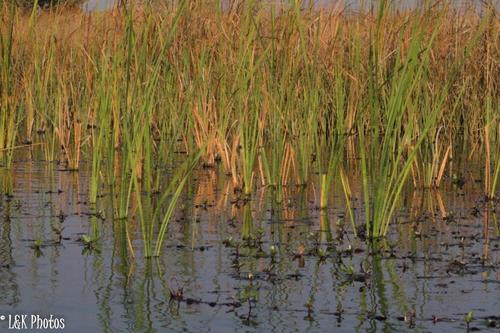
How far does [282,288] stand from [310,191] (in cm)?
326

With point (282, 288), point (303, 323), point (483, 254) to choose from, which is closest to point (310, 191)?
point (483, 254)

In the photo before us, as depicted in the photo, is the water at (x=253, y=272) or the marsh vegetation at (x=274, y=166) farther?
the marsh vegetation at (x=274, y=166)

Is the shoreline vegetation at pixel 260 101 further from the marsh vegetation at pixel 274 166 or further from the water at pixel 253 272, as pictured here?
the water at pixel 253 272

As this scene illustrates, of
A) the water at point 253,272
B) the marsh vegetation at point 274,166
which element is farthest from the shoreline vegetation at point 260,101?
the water at point 253,272

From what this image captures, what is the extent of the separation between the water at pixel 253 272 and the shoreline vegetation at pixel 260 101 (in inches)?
8.9

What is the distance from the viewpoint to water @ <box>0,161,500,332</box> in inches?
179

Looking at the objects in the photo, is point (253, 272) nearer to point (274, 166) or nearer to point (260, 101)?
point (274, 166)

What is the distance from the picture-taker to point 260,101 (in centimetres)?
831

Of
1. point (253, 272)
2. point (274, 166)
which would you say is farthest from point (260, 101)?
point (253, 272)

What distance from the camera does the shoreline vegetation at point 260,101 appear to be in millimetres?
6168

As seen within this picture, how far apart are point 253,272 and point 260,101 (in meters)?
3.10

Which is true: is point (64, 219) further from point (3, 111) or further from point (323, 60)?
point (323, 60)

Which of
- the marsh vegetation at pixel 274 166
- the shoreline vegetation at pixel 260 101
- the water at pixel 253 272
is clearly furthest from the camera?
the shoreline vegetation at pixel 260 101

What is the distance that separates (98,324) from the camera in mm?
4430
